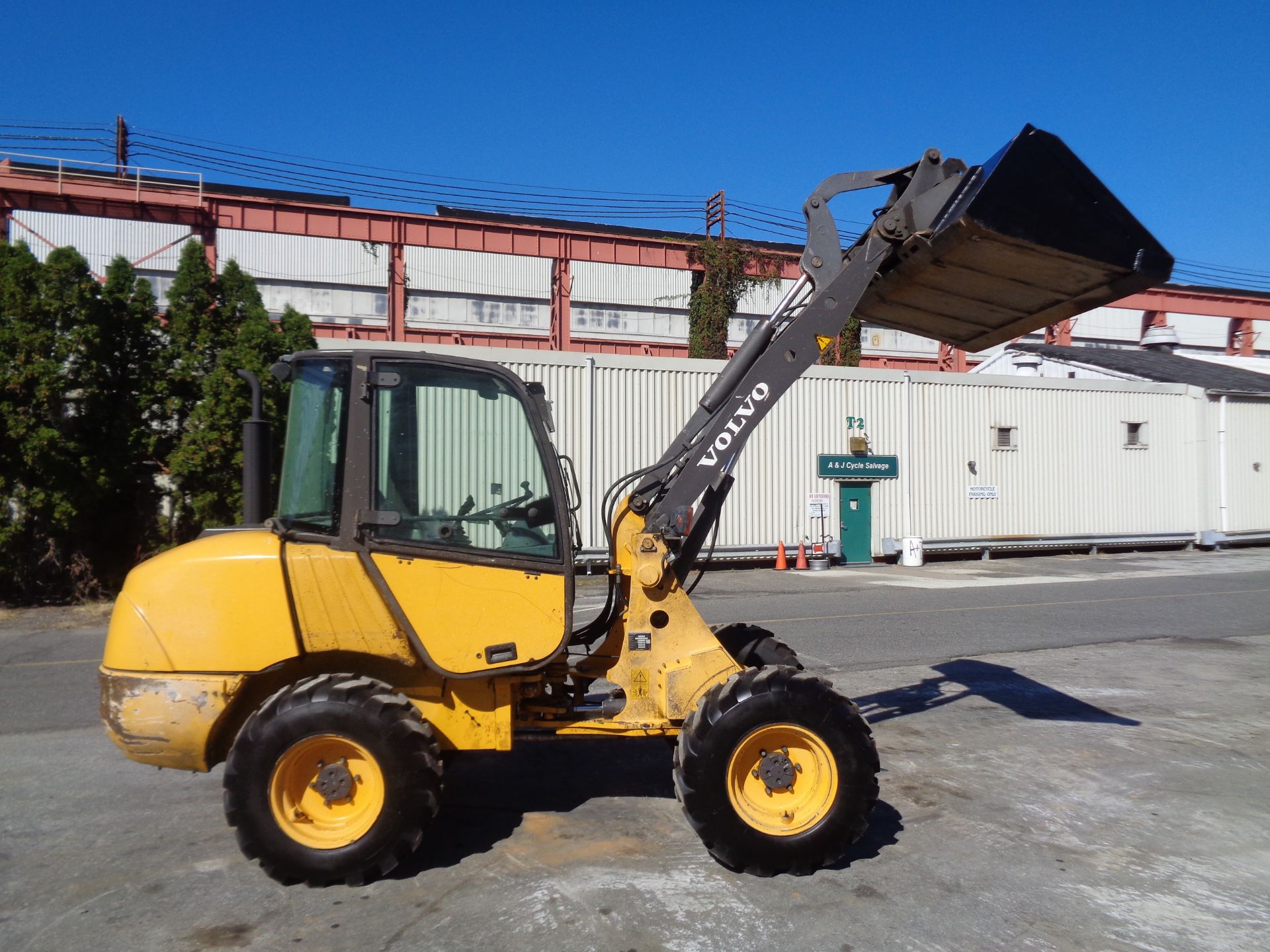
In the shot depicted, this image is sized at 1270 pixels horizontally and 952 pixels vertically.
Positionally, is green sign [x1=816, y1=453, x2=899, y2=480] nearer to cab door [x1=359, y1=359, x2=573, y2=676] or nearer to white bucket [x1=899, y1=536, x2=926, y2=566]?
white bucket [x1=899, y1=536, x2=926, y2=566]

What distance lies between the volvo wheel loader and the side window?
Answer: 0.04ft

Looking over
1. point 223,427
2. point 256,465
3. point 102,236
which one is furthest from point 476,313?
point 256,465

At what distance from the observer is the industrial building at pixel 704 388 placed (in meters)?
20.0

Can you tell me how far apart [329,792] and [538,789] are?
1652mm

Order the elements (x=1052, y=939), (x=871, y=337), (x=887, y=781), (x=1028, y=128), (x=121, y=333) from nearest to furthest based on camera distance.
→ (x=1052, y=939)
(x=1028, y=128)
(x=887, y=781)
(x=121, y=333)
(x=871, y=337)

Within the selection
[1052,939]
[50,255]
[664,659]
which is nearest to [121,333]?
[50,255]

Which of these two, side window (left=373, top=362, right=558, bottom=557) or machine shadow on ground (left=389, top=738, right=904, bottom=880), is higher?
side window (left=373, top=362, right=558, bottom=557)

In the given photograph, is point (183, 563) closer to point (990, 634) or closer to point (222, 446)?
point (990, 634)

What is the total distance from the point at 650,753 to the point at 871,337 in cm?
3901

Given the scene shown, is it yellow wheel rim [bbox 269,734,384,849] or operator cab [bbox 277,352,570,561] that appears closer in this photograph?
yellow wheel rim [bbox 269,734,384,849]

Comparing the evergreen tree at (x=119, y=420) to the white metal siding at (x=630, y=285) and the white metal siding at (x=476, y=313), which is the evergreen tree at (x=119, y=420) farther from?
the white metal siding at (x=630, y=285)

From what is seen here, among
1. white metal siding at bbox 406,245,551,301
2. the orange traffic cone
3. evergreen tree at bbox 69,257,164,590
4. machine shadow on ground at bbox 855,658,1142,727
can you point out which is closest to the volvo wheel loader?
machine shadow on ground at bbox 855,658,1142,727

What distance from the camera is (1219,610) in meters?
13.6

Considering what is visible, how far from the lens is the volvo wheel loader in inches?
167
